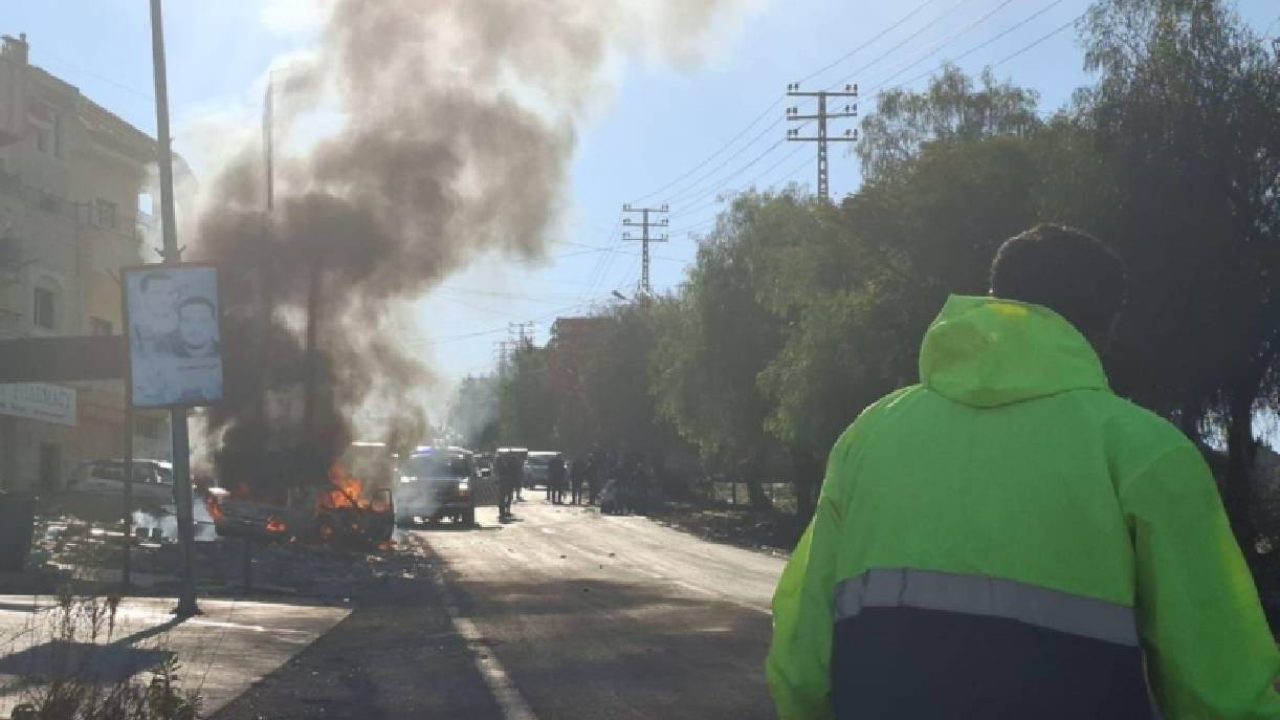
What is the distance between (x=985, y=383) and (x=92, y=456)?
164 feet

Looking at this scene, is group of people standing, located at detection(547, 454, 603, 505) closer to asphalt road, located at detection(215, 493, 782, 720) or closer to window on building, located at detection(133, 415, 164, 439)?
window on building, located at detection(133, 415, 164, 439)

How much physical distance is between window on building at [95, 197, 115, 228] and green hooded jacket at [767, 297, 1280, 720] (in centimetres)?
5133

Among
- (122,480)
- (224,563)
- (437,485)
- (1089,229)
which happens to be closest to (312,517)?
(224,563)

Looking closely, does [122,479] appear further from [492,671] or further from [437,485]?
[492,671]

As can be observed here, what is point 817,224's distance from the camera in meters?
33.2

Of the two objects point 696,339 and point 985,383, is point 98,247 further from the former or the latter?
point 985,383

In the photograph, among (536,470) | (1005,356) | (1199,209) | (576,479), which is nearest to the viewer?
(1005,356)

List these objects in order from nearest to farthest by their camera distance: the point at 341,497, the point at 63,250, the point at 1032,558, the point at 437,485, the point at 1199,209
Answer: the point at 1032,558, the point at 1199,209, the point at 341,497, the point at 437,485, the point at 63,250

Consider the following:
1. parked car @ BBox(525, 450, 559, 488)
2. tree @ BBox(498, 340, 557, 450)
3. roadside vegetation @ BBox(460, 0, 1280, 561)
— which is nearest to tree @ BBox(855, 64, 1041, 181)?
roadside vegetation @ BBox(460, 0, 1280, 561)

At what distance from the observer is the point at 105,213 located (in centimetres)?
5172

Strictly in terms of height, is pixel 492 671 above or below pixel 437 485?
above

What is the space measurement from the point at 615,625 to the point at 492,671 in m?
3.67

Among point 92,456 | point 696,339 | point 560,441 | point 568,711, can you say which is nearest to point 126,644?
point 568,711

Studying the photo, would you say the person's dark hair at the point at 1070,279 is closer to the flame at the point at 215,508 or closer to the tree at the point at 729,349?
the flame at the point at 215,508
